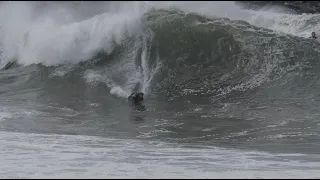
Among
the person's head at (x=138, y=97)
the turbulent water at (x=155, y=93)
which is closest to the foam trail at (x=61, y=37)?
the turbulent water at (x=155, y=93)

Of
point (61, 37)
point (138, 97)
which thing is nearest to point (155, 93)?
point (138, 97)

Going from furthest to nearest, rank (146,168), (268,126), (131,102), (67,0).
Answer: (67,0), (131,102), (268,126), (146,168)

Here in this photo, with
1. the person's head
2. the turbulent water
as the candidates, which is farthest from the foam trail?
the person's head

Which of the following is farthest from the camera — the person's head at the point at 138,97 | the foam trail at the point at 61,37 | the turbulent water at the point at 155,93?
the foam trail at the point at 61,37

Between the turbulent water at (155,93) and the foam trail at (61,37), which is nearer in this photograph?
the turbulent water at (155,93)

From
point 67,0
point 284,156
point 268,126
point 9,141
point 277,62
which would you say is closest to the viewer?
point 284,156

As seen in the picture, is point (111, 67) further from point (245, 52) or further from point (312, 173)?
point (312, 173)

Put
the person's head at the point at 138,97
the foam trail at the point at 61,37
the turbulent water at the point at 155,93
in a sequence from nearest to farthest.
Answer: the turbulent water at the point at 155,93, the person's head at the point at 138,97, the foam trail at the point at 61,37

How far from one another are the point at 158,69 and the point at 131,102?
219 cm

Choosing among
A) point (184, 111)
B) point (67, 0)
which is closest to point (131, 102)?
point (184, 111)

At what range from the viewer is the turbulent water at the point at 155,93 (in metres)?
7.04

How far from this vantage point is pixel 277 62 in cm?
1377

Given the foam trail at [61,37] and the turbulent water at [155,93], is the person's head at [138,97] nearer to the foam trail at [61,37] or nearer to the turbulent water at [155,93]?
the turbulent water at [155,93]

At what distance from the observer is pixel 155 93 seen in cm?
1262
